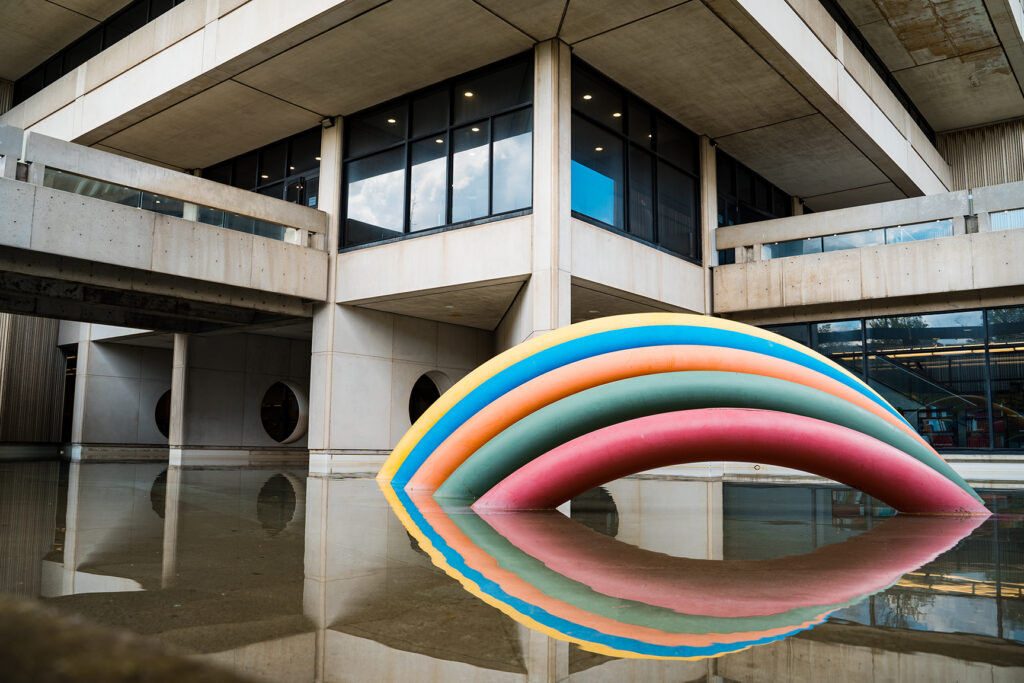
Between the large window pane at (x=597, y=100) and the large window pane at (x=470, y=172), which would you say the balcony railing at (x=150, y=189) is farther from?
the large window pane at (x=597, y=100)

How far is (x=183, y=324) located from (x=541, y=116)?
40.7 ft

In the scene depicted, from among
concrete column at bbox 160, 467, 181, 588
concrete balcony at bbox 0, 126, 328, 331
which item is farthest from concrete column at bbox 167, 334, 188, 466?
concrete column at bbox 160, 467, 181, 588

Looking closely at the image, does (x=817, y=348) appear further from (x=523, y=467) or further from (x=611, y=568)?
(x=611, y=568)

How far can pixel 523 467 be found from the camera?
6883 mm

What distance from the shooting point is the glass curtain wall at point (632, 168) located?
15.9 meters

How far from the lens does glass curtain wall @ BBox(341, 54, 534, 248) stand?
15711mm

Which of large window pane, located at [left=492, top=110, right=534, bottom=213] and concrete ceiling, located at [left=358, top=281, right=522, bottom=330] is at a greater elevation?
large window pane, located at [left=492, top=110, right=534, bottom=213]

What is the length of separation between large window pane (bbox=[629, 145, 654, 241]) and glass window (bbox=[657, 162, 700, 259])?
34 cm

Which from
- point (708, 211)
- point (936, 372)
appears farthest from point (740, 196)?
point (936, 372)

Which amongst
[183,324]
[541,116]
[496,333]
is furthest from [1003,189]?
[183,324]

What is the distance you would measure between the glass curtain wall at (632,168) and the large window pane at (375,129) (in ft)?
14.8

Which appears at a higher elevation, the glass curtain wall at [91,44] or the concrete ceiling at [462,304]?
the glass curtain wall at [91,44]

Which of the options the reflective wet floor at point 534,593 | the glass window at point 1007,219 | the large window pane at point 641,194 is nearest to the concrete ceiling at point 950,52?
the glass window at point 1007,219

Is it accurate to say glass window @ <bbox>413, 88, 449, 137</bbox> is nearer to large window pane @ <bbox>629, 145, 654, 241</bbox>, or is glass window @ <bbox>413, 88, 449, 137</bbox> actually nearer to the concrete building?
the concrete building
